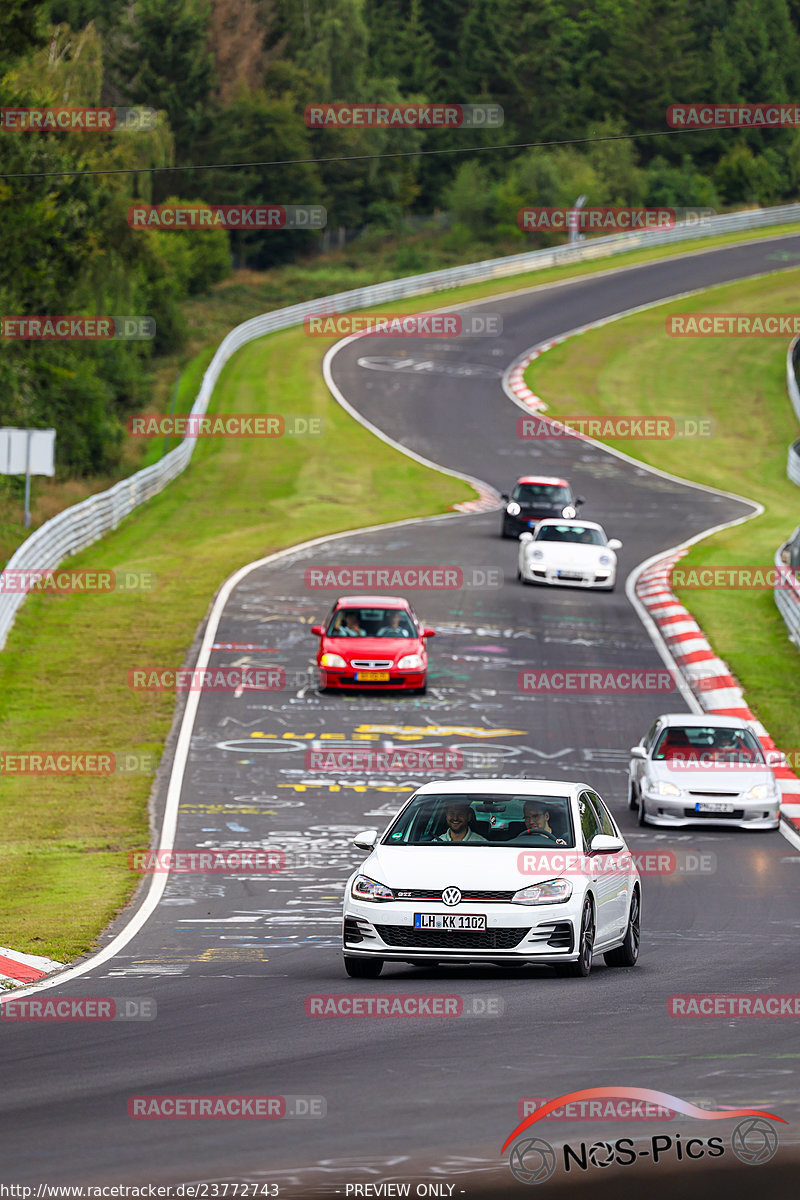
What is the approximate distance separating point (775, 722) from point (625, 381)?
41109 mm

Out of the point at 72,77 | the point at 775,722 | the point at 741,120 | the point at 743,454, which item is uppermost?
the point at 741,120

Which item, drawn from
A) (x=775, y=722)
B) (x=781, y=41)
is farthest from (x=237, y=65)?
(x=775, y=722)

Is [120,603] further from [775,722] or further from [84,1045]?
[84,1045]

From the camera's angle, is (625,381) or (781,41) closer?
(625,381)

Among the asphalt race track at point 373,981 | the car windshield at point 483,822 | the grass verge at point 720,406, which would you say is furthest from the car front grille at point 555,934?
the grass verge at point 720,406

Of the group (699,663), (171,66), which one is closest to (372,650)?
(699,663)

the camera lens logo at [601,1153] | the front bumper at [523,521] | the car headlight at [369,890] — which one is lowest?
the car headlight at [369,890]

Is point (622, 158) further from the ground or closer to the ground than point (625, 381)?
further from the ground

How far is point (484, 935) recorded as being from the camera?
37.6ft

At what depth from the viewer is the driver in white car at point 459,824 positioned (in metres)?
12.5

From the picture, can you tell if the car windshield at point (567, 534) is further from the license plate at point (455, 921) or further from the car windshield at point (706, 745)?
the license plate at point (455, 921)

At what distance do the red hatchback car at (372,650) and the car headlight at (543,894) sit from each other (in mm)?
16168

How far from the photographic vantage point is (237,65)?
105625mm

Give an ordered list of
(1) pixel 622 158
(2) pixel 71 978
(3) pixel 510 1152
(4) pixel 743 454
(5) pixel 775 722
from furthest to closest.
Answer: (1) pixel 622 158
(4) pixel 743 454
(5) pixel 775 722
(2) pixel 71 978
(3) pixel 510 1152
